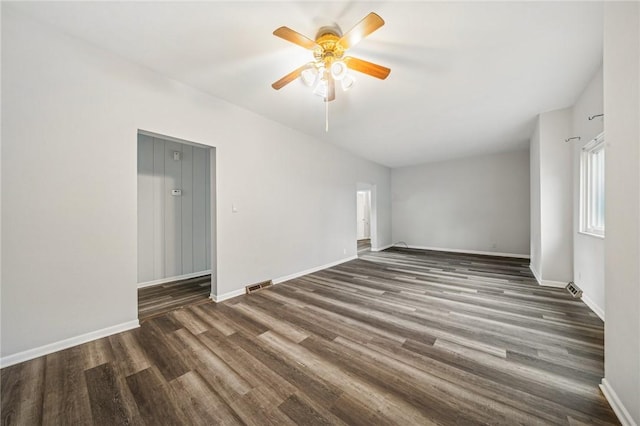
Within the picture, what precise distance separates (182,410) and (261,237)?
7.57ft

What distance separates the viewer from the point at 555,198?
3357 millimetres

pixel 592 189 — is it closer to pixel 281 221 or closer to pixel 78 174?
pixel 281 221

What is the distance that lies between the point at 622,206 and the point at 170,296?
14.7 ft

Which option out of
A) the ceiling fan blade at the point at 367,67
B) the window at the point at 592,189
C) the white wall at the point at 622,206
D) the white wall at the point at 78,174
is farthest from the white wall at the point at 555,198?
the white wall at the point at 78,174

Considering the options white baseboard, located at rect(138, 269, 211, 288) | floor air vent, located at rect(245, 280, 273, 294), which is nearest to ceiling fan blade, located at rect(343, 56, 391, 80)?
floor air vent, located at rect(245, 280, 273, 294)

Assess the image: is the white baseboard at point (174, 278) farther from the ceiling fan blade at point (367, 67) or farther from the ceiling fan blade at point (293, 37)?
the ceiling fan blade at point (367, 67)

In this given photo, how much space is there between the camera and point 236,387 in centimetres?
149

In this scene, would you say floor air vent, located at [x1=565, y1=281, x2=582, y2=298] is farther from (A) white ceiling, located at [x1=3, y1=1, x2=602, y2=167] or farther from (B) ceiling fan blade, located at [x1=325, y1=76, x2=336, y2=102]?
(B) ceiling fan blade, located at [x1=325, y1=76, x2=336, y2=102]

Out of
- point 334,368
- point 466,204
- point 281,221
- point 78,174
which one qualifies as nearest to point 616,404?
point 334,368

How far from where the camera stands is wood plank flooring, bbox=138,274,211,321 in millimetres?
2691

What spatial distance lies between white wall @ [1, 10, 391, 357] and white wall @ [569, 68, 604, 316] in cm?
434

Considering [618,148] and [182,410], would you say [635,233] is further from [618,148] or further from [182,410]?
[182,410]

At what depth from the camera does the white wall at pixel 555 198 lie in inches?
129

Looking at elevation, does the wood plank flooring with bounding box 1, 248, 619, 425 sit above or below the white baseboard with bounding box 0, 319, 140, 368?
below
